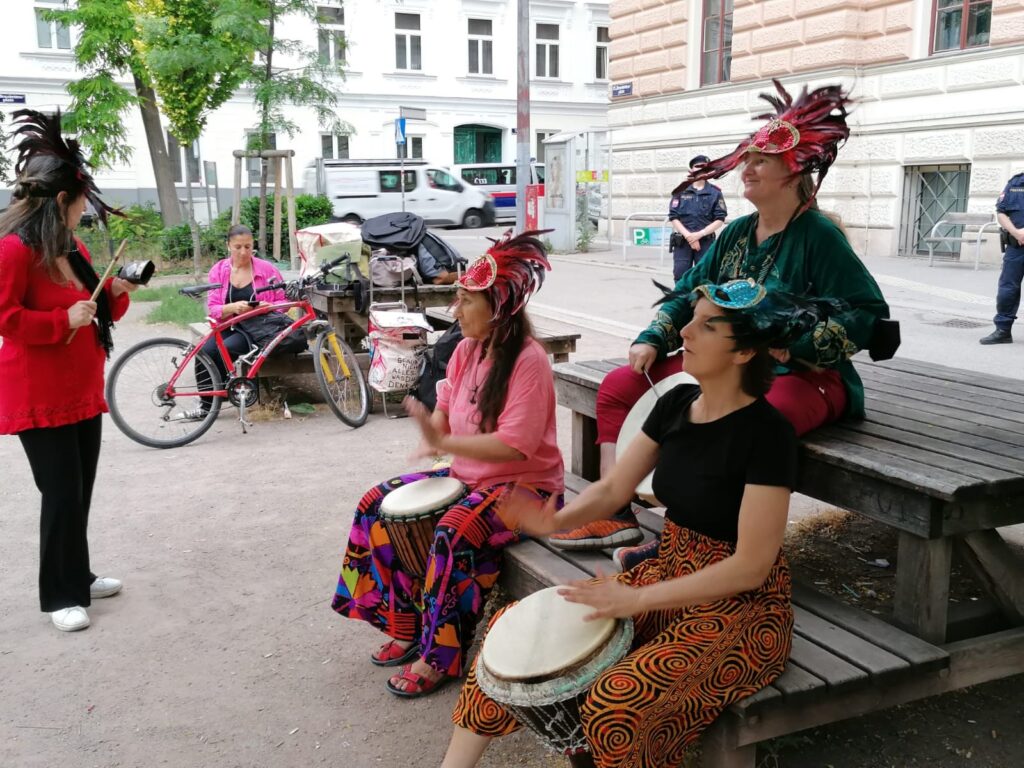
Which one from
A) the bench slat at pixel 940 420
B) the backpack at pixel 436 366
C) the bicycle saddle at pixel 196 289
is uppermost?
the bicycle saddle at pixel 196 289

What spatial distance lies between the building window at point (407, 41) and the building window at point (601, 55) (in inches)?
252

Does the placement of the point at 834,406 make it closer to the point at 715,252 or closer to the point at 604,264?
the point at 715,252

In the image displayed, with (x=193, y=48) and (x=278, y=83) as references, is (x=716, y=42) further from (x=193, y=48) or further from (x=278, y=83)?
(x=193, y=48)

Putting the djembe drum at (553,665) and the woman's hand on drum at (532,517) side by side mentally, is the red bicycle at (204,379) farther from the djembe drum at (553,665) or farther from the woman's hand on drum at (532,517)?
the djembe drum at (553,665)

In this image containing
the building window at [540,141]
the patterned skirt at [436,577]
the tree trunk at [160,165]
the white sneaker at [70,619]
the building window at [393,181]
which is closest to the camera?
the patterned skirt at [436,577]

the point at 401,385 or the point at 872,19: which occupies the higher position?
the point at 872,19

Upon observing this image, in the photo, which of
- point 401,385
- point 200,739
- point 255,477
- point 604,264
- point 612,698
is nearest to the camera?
point 612,698

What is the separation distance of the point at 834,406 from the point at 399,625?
1636 mm

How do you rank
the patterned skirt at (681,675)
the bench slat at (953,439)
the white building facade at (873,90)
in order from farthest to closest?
the white building facade at (873,90) < the bench slat at (953,439) < the patterned skirt at (681,675)

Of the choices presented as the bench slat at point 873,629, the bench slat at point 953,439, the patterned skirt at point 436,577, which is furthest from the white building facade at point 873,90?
the bench slat at point 873,629

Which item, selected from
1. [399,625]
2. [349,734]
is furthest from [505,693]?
[399,625]

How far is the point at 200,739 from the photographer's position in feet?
10.2

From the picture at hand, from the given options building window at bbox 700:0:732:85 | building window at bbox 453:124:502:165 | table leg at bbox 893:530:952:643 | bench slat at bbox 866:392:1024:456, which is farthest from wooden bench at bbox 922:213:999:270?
building window at bbox 453:124:502:165

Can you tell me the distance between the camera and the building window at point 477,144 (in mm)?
34031
